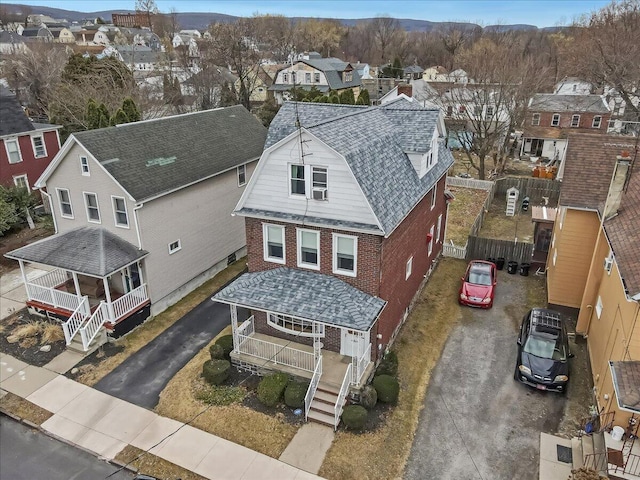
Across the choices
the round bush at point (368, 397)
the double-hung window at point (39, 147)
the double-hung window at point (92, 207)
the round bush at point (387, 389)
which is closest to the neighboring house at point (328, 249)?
the round bush at point (368, 397)

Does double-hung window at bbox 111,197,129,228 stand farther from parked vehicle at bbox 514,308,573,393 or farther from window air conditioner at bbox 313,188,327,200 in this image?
parked vehicle at bbox 514,308,573,393

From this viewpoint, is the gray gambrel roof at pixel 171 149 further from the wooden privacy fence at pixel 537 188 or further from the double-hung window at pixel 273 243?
the wooden privacy fence at pixel 537 188

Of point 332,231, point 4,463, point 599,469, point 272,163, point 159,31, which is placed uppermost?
point 159,31

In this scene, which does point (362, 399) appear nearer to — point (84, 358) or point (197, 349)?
point (197, 349)

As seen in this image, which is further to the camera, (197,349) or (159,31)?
(159,31)

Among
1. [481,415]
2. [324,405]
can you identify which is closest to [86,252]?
[324,405]

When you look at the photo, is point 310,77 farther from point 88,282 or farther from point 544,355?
point 544,355

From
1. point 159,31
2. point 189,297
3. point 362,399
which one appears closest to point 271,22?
point 159,31
